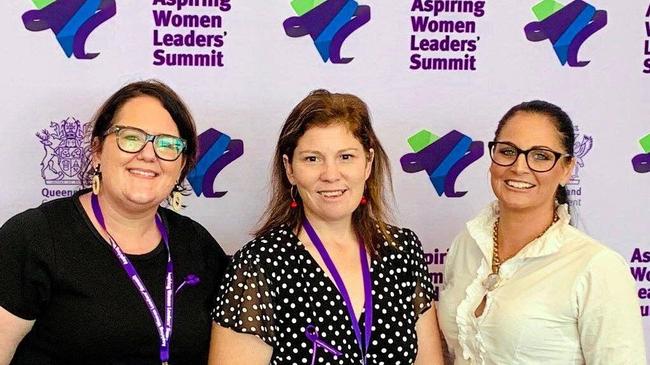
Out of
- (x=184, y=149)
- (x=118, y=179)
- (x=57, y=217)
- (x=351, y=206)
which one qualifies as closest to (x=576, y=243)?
(x=351, y=206)

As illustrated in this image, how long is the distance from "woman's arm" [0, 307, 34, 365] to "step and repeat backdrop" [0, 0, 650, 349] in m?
0.65

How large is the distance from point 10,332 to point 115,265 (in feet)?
0.82

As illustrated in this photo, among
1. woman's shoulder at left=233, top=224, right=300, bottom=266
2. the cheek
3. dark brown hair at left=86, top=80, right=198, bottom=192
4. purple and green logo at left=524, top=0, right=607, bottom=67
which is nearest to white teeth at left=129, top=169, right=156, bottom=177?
dark brown hair at left=86, top=80, right=198, bottom=192

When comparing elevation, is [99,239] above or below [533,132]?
below

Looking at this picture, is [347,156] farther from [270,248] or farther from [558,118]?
[558,118]

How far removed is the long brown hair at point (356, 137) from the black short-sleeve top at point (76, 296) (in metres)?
0.31

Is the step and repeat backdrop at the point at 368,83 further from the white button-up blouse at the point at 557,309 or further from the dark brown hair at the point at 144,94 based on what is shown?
the white button-up blouse at the point at 557,309

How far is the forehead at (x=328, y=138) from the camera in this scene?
165cm

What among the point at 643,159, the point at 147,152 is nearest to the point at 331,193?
the point at 147,152

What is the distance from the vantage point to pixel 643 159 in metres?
2.44

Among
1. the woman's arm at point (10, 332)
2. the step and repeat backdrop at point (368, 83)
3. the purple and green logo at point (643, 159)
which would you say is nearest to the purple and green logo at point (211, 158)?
the step and repeat backdrop at point (368, 83)

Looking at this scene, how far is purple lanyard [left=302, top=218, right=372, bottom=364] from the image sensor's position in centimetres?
165

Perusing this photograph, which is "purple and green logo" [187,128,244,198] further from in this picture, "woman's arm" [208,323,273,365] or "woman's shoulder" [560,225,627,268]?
"woman's shoulder" [560,225,627,268]

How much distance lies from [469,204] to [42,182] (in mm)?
1290
